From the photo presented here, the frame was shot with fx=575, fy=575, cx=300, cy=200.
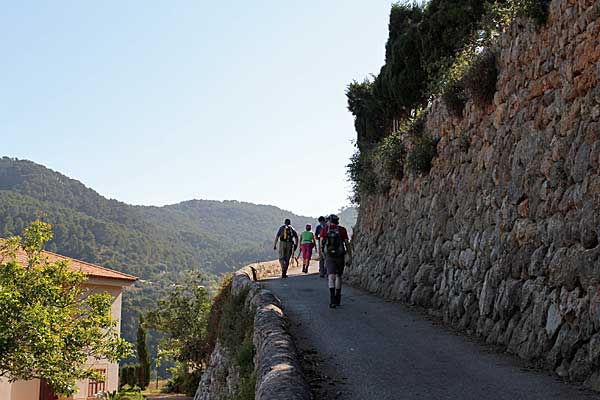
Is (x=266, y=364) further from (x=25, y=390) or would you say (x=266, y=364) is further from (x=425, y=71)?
(x=25, y=390)

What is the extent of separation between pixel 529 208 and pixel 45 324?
12.6 metres

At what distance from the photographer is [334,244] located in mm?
11812

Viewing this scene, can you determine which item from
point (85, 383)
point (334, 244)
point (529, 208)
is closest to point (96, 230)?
point (85, 383)

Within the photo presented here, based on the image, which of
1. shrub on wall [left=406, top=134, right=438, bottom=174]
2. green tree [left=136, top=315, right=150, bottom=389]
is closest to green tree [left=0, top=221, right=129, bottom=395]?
shrub on wall [left=406, top=134, right=438, bottom=174]

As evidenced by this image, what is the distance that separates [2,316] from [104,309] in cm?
310

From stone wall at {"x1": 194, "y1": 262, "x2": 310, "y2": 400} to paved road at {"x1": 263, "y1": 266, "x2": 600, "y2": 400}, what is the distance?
18.4 inches

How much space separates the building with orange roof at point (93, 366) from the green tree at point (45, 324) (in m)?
5.10

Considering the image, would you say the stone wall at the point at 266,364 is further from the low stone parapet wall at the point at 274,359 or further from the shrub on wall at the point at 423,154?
the shrub on wall at the point at 423,154

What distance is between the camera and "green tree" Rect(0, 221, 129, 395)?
595 inches

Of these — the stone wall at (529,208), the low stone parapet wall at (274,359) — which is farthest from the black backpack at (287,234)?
the low stone parapet wall at (274,359)

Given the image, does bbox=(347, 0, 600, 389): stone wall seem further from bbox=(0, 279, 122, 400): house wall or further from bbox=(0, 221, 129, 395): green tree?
bbox=(0, 279, 122, 400): house wall

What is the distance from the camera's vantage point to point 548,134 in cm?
768

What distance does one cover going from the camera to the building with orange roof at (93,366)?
22438 mm

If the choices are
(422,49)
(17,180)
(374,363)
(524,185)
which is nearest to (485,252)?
(524,185)
